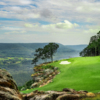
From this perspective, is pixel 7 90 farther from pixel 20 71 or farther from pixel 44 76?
pixel 20 71

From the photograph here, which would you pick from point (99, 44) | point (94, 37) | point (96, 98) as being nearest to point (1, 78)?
point (96, 98)

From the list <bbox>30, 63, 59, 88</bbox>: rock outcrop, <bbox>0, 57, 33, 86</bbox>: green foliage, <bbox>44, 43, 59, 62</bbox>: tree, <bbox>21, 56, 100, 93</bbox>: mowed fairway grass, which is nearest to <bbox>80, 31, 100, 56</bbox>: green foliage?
<bbox>44, 43, 59, 62</bbox>: tree

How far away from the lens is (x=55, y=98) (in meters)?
9.84

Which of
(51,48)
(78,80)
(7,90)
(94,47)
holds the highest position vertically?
(94,47)

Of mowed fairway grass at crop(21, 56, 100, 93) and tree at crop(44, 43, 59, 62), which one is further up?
tree at crop(44, 43, 59, 62)

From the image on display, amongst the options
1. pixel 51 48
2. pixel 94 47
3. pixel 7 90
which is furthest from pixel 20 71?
pixel 7 90

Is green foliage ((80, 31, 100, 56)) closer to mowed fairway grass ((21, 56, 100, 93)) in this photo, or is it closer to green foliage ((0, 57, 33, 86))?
green foliage ((0, 57, 33, 86))

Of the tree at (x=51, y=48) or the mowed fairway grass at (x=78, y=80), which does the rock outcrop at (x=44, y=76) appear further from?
the tree at (x=51, y=48)

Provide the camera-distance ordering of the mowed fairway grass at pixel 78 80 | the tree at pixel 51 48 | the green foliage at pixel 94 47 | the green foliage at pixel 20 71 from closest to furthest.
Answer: the mowed fairway grass at pixel 78 80
the green foliage at pixel 20 71
the tree at pixel 51 48
the green foliage at pixel 94 47

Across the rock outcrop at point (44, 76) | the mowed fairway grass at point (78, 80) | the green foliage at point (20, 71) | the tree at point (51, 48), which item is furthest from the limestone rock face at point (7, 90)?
the tree at point (51, 48)

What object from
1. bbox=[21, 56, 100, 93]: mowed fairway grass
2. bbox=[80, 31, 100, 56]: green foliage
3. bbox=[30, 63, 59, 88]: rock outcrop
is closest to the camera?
bbox=[21, 56, 100, 93]: mowed fairway grass

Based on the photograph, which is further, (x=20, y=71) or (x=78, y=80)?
(x=20, y=71)

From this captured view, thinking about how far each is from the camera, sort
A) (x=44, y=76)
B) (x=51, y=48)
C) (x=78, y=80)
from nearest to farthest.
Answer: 1. (x=78, y=80)
2. (x=44, y=76)
3. (x=51, y=48)

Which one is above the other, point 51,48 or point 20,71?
point 51,48
